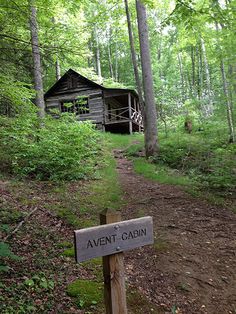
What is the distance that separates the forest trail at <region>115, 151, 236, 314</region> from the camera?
3.78 metres

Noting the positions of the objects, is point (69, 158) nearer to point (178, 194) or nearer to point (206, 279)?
point (178, 194)

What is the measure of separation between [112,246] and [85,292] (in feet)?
4.51

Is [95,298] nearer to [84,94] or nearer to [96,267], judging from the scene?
[96,267]

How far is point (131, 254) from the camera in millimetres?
4789

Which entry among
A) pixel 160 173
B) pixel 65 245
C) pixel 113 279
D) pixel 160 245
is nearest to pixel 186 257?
pixel 160 245

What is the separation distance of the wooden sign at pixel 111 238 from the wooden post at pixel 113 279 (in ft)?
0.25

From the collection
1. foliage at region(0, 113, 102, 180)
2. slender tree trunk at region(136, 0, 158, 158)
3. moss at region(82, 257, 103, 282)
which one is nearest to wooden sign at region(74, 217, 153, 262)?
moss at region(82, 257, 103, 282)

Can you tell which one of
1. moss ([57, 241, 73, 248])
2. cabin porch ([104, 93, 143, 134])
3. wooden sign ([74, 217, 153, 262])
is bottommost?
moss ([57, 241, 73, 248])

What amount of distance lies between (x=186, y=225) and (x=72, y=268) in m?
2.91

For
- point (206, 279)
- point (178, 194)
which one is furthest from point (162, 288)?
point (178, 194)

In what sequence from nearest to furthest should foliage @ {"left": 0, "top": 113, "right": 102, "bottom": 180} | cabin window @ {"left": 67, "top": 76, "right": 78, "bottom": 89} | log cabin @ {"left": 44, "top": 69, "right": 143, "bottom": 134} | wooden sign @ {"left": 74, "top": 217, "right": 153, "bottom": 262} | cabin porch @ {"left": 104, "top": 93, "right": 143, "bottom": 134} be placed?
wooden sign @ {"left": 74, "top": 217, "right": 153, "bottom": 262} → foliage @ {"left": 0, "top": 113, "right": 102, "bottom": 180} → log cabin @ {"left": 44, "top": 69, "right": 143, "bottom": 134} → cabin porch @ {"left": 104, "top": 93, "right": 143, "bottom": 134} → cabin window @ {"left": 67, "top": 76, "right": 78, "bottom": 89}

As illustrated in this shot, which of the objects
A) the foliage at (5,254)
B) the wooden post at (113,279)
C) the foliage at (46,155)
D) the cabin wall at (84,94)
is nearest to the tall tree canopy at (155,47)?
the cabin wall at (84,94)

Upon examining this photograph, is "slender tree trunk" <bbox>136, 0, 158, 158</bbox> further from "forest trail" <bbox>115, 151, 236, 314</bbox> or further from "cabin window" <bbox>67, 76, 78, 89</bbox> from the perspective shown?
"cabin window" <bbox>67, 76, 78, 89</bbox>

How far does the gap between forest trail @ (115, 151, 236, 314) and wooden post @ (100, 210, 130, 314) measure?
1.22 m
